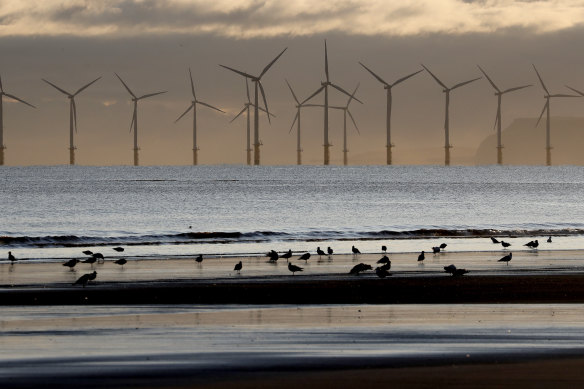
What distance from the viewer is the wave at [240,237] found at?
6931 cm

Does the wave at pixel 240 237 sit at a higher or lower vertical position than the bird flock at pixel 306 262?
higher

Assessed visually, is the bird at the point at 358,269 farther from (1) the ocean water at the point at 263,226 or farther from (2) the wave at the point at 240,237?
(2) the wave at the point at 240,237

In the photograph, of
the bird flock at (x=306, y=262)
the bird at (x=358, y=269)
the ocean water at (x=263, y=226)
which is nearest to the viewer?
the bird flock at (x=306, y=262)

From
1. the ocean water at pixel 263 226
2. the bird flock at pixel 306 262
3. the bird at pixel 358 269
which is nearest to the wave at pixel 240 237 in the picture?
the ocean water at pixel 263 226

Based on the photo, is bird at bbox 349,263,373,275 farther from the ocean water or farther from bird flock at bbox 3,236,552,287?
the ocean water

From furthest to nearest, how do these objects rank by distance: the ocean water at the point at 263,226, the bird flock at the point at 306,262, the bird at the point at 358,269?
the ocean water at the point at 263,226 < the bird at the point at 358,269 < the bird flock at the point at 306,262

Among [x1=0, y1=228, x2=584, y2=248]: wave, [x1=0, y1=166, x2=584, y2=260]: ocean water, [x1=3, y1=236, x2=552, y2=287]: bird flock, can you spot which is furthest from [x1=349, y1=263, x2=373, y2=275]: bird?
[x1=0, y1=228, x2=584, y2=248]: wave

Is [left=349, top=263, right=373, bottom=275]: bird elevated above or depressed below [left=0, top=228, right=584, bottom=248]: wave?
below

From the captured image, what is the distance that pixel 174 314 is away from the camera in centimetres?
2683

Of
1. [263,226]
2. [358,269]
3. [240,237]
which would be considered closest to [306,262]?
[358,269]

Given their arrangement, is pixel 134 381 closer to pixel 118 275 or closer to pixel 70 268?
pixel 118 275

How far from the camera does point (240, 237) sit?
250 feet

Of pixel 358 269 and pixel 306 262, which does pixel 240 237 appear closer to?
pixel 306 262

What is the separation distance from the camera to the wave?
227 feet
